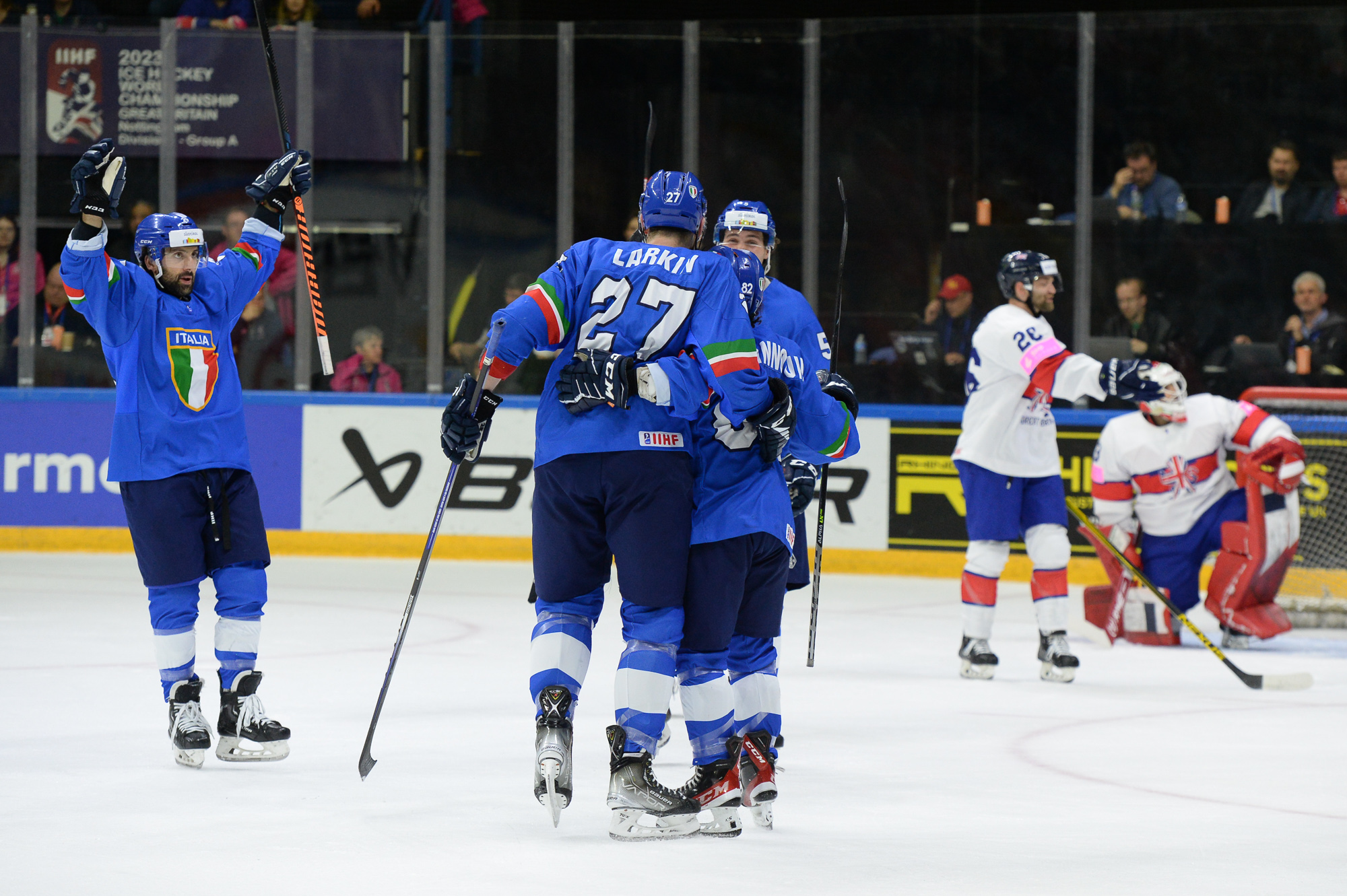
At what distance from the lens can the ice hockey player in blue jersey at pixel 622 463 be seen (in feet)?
11.5

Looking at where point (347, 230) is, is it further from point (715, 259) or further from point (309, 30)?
point (715, 259)

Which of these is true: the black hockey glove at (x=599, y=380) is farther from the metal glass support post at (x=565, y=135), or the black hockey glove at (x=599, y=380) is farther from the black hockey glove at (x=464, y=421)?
the metal glass support post at (x=565, y=135)

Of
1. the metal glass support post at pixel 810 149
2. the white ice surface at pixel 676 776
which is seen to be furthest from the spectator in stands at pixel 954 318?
the white ice surface at pixel 676 776

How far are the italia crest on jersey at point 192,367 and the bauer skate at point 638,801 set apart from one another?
5.00ft

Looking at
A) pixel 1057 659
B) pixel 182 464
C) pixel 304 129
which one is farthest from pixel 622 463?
pixel 304 129

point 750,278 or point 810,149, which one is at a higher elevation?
point 810,149

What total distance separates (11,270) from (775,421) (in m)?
7.26

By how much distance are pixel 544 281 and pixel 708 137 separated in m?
6.24

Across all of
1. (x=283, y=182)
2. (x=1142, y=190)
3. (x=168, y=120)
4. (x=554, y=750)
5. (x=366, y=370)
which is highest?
(x=168, y=120)

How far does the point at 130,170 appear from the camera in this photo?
Result: 32.0 feet

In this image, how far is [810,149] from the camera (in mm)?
9562

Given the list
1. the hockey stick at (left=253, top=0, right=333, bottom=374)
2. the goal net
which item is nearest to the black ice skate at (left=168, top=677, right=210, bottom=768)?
the hockey stick at (left=253, top=0, right=333, bottom=374)

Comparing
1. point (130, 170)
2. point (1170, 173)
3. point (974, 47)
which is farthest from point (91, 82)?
point (1170, 173)

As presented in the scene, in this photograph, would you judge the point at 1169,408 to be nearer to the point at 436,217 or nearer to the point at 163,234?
the point at 163,234
